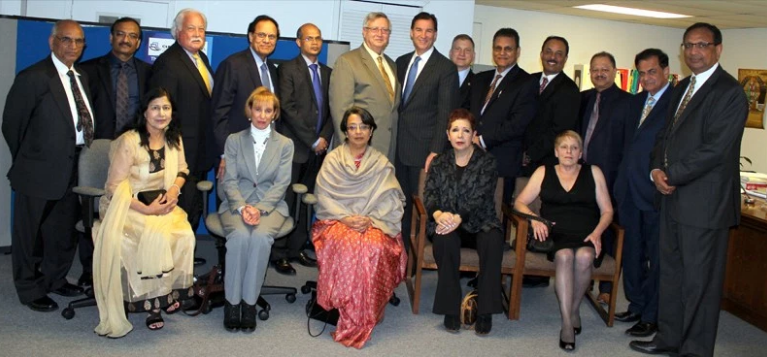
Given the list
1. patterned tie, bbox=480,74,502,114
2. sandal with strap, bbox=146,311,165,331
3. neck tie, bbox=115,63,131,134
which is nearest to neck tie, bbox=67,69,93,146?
neck tie, bbox=115,63,131,134

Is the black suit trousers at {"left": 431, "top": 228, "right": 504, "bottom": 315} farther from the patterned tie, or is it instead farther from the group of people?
the patterned tie

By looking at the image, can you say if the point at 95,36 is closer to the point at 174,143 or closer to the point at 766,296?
the point at 174,143

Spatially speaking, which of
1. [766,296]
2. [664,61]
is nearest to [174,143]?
[664,61]

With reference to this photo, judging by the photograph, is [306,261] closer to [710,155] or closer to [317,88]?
[317,88]

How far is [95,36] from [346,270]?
9.46ft

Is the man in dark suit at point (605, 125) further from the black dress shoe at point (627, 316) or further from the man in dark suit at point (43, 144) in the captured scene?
the man in dark suit at point (43, 144)

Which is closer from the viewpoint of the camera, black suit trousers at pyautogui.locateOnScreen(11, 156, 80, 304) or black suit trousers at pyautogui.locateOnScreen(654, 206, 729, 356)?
black suit trousers at pyautogui.locateOnScreen(654, 206, 729, 356)

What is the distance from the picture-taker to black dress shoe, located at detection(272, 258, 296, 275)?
4.98 m

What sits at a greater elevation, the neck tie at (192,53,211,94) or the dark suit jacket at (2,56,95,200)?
the neck tie at (192,53,211,94)

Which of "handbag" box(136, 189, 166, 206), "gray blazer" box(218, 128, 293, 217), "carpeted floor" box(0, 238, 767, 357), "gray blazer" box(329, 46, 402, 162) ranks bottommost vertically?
"carpeted floor" box(0, 238, 767, 357)

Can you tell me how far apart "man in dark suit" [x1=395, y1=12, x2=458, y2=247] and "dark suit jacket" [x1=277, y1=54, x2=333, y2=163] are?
59cm

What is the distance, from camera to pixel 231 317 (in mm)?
3971

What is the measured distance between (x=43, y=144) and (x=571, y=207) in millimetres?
2992

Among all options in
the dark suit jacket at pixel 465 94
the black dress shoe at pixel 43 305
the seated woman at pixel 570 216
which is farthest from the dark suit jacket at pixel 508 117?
the black dress shoe at pixel 43 305
